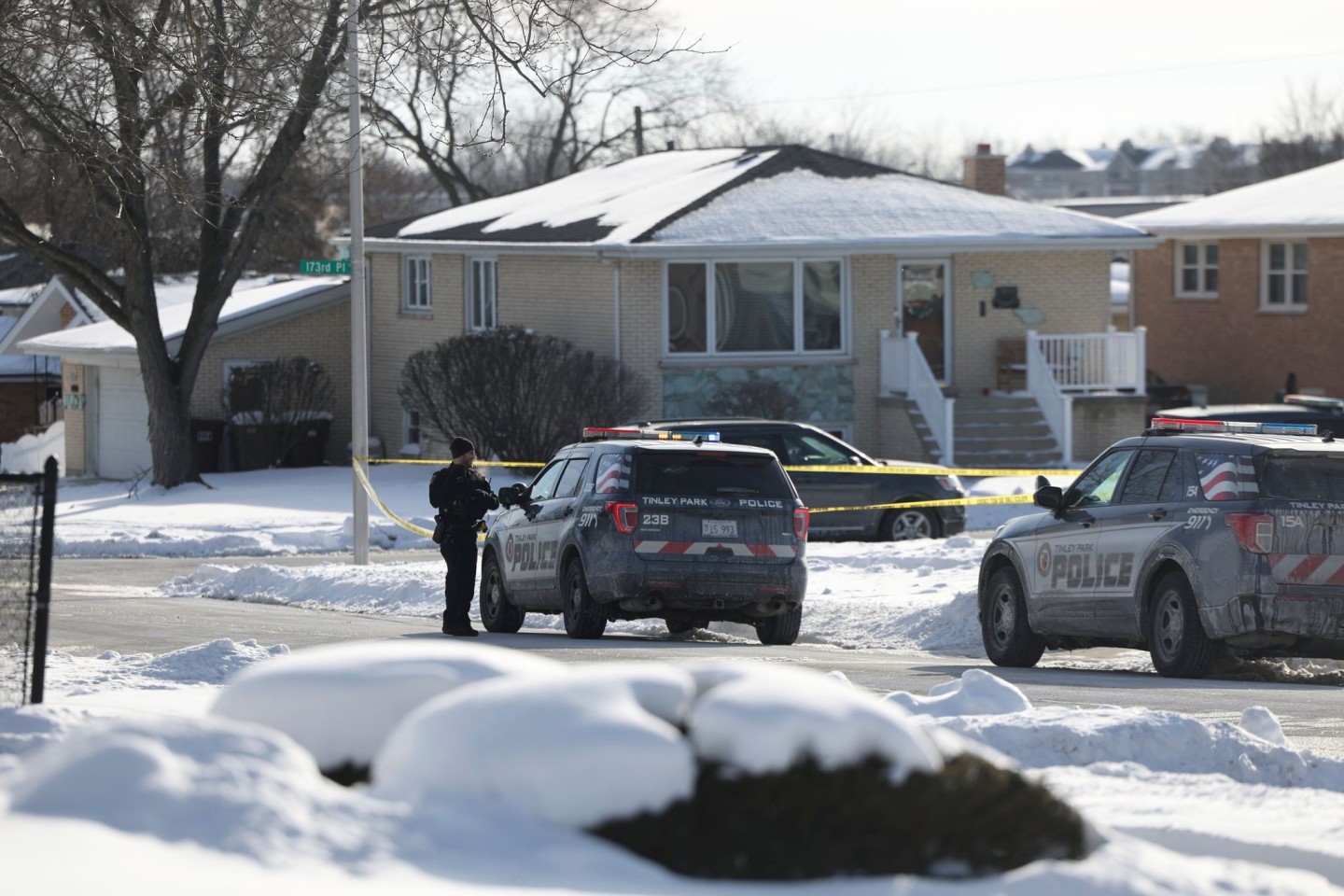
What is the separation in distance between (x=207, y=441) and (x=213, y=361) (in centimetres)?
192

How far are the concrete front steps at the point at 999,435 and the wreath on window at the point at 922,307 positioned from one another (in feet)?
6.18

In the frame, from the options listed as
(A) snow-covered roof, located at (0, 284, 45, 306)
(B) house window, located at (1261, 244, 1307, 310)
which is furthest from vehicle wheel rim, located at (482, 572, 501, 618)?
(A) snow-covered roof, located at (0, 284, 45, 306)

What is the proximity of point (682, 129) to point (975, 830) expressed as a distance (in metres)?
60.0

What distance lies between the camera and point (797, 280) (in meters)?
32.4

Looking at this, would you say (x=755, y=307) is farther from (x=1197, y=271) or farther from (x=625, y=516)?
(x=625, y=516)

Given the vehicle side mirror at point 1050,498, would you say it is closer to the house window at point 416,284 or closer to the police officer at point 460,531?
the police officer at point 460,531

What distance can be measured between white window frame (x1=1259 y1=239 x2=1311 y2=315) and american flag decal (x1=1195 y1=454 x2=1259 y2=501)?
91.0ft

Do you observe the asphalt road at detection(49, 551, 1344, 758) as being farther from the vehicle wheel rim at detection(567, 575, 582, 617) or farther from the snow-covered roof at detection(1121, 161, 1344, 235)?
the snow-covered roof at detection(1121, 161, 1344, 235)

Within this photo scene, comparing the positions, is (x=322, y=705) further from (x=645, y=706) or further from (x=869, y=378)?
(x=869, y=378)

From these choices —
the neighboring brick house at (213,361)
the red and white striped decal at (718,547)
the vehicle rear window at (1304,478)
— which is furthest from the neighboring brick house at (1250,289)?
the vehicle rear window at (1304,478)

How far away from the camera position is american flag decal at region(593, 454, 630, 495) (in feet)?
49.8

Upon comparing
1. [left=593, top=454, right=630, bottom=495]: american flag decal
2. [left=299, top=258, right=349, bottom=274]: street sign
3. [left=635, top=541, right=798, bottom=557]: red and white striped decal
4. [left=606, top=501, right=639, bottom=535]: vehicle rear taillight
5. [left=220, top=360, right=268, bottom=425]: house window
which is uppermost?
[left=299, top=258, right=349, bottom=274]: street sign

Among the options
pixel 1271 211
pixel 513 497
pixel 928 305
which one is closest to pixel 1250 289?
pixel 1271 211

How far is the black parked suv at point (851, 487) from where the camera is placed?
77.2 ft
